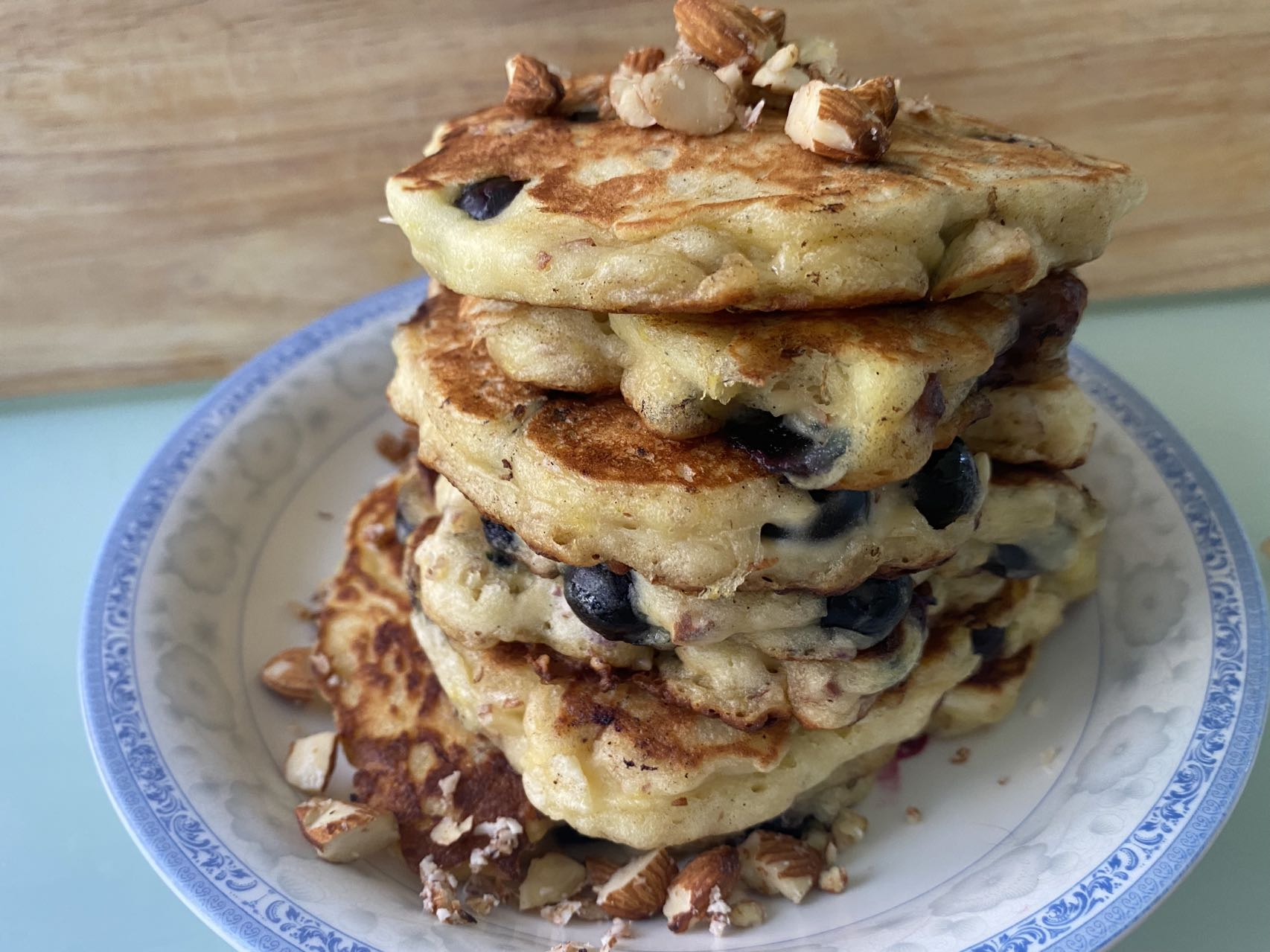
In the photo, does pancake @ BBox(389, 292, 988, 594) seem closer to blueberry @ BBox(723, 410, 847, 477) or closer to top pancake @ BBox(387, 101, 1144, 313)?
blueberry @ BBox(723, 410, 847, 477)

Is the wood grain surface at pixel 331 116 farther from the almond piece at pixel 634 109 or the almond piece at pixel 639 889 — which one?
the almond piece at pixel 639 889

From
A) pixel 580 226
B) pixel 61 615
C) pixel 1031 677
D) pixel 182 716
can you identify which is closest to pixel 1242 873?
pixel 1031 677

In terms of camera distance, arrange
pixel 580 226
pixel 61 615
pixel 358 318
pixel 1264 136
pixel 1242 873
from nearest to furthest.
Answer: pixel 580 226
pixel 1242 873
pixel 61 615
pixel 358 318
pixel 1264 136

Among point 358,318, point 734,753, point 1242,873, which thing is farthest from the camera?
point 358,318

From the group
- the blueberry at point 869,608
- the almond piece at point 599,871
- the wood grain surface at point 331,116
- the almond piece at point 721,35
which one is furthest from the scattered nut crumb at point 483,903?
the wood grain surface at point 331,116

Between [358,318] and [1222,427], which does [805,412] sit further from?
[1222,427]

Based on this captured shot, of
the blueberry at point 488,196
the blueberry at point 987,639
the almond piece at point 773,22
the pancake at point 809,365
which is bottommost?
the blueberry at point 987,639

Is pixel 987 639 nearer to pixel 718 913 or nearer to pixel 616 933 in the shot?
pixel 718 913

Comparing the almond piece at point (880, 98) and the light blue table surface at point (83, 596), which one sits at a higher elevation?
the almond piece at point (880, 98)
